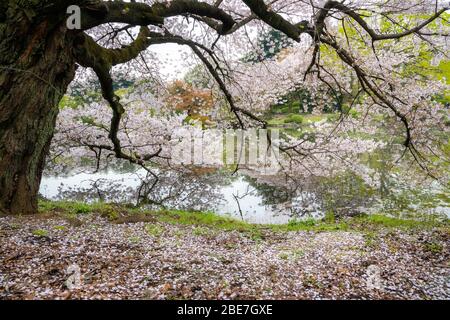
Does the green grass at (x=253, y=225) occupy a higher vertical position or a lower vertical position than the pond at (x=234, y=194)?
lower

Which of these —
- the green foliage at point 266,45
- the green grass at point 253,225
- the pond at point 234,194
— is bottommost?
the green grass at point 253,225

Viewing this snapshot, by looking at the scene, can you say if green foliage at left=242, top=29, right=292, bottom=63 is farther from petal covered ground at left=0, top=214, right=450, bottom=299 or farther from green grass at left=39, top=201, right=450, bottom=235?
petal covered ground at left=0, top=214, right=450, bottom=299

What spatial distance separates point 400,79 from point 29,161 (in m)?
8.74

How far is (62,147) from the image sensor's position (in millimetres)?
12609

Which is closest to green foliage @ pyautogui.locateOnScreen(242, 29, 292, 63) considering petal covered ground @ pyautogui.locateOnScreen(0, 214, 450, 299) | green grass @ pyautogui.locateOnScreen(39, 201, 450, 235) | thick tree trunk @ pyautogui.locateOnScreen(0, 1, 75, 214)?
green grass @ pyautogui.locateOnScreen(39, 201, 450, 235)

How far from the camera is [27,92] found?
15.4 ft

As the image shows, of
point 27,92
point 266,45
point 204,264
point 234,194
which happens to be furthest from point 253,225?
point 266,45

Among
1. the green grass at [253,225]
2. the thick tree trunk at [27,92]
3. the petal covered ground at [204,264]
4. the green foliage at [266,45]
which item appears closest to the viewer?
the petal covered ground at [204,264]

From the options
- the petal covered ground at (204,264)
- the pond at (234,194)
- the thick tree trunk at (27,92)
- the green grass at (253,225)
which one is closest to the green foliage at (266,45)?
the pond at (234,194)

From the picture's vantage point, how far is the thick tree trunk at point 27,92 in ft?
13.8

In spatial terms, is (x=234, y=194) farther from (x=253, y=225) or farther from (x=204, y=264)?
(x=204, y=264)

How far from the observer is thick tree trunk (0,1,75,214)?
4.21m

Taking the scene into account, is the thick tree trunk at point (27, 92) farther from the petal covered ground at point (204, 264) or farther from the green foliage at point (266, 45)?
the green foliage at point (266, 45)
